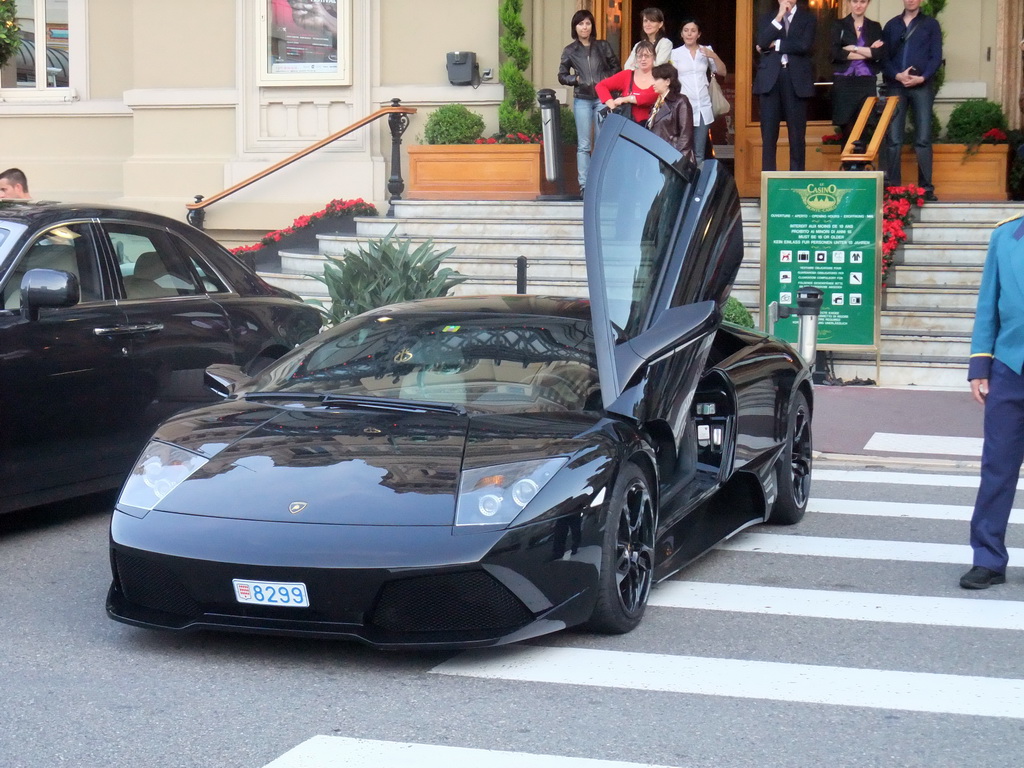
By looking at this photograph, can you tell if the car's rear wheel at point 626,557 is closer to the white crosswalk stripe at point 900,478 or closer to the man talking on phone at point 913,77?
the white crosswalk stripe at point 900,478

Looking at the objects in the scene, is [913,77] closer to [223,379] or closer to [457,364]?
[457,364]

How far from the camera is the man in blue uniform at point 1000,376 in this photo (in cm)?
606

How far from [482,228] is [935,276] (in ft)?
15.5

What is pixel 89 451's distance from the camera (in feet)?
23.9

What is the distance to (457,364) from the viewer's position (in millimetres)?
6012

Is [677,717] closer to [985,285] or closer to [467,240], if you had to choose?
[985,285]

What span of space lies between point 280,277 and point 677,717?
1132 cm

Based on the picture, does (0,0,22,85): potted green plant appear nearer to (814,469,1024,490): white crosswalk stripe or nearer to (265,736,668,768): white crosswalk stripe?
(814,469,1024,490): white crosswalk stripe

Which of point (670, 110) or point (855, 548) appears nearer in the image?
point (855, 548)

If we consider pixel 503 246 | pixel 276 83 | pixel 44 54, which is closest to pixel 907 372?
pixel 503 246

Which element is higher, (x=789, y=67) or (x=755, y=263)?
(x=789, y=67)

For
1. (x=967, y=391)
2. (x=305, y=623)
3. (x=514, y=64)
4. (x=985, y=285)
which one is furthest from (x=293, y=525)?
(x=514, y=64)

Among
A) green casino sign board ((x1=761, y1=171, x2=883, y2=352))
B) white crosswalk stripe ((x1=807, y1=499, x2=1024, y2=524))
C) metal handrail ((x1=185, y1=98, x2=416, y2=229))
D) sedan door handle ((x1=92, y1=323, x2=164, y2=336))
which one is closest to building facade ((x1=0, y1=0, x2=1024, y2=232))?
metal handrail ((x1=185, y1=98, x2=416, y2=229))

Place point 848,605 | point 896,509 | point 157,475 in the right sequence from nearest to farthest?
point 157,475
point 848,605
point 896,509
